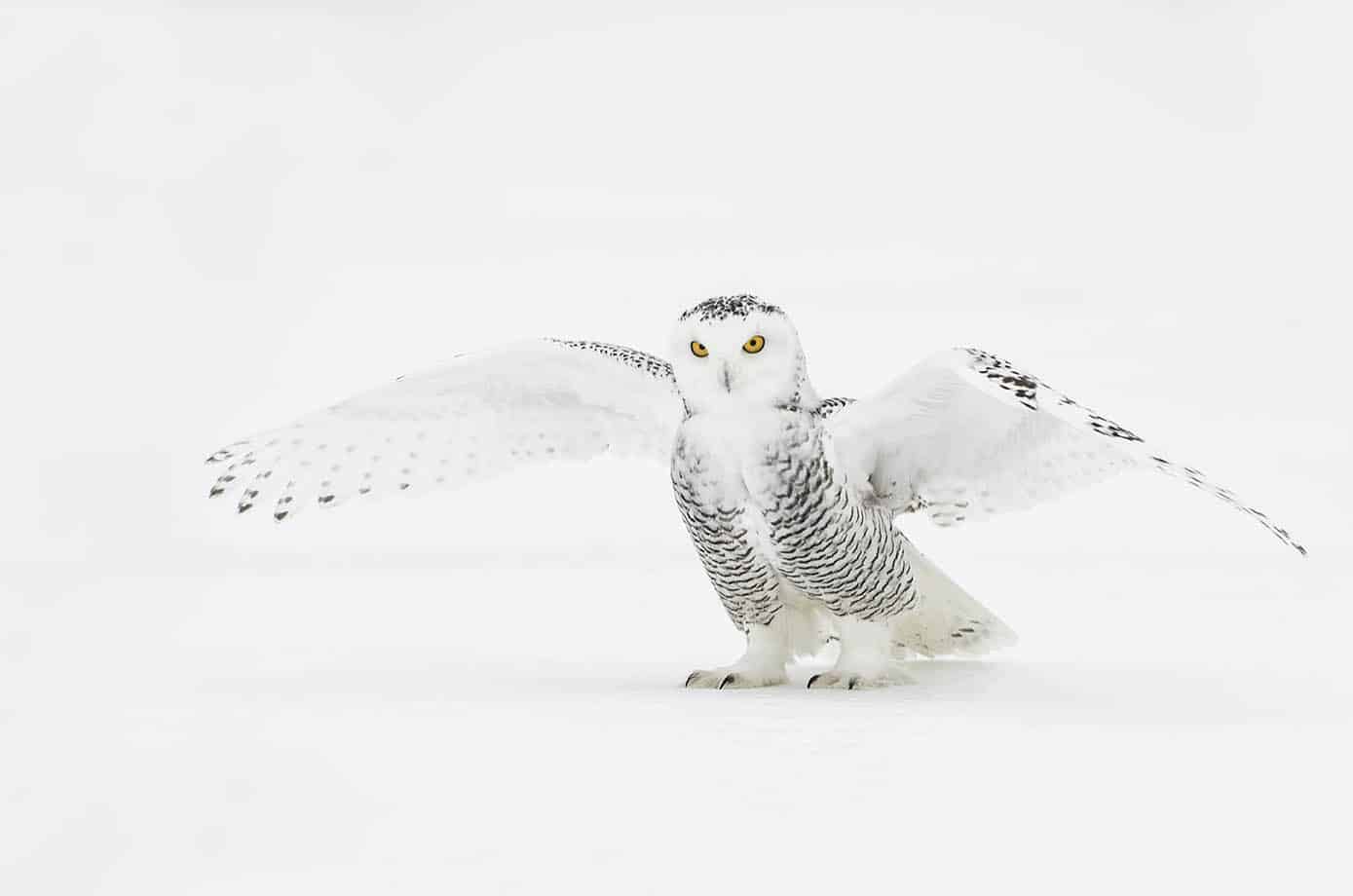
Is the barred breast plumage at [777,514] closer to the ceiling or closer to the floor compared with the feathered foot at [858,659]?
closer to the ceiling

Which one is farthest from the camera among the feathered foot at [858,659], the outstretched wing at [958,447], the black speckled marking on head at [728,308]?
the feathered foot at [858,659]

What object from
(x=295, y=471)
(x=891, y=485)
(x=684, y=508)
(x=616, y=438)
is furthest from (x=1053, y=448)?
(x=295, y=471)

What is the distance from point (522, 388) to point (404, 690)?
0.86 meters

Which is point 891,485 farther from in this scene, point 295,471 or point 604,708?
point 295,471

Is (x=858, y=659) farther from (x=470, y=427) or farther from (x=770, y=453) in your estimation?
(x=470, y=427)

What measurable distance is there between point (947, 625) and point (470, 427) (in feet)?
4.65

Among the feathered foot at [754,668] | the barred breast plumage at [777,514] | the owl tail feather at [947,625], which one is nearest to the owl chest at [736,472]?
the barred breast plumage at [777,514]

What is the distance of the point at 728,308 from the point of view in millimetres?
3061

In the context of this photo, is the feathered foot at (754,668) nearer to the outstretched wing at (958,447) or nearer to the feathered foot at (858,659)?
the feathered foot at (858,659)

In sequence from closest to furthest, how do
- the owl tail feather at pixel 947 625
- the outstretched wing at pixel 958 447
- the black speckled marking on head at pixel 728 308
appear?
the black speckled marking on head at pixel 728 308
the outstretched wing at pixel 958 447
the owl tail feather at pixel 947 625

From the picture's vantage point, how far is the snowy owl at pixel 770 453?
3.12 m

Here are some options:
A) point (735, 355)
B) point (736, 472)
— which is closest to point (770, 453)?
point (736, 472)

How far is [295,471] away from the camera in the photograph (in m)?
3.71

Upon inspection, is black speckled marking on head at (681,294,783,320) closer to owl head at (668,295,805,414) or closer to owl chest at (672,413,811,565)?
owl head at (668,295,805,414)
